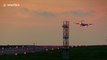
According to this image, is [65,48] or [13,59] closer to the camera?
[65,48]

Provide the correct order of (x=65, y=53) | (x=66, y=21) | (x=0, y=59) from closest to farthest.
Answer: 1. (x=66, y=21)
2. (x=65, y=53)
3. (x=0, y=59)

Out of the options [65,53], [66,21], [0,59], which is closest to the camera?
[66,21]

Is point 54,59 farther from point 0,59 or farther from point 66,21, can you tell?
point 66,21

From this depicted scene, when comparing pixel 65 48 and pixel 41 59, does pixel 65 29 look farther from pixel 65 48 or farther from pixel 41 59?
pixel 41 59

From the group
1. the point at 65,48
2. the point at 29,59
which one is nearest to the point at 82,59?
the point at 29,59

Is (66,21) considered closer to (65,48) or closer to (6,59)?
(65,48)

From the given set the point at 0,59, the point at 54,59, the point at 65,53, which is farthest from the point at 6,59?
the point at 65,53

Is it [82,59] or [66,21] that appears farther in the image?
[82,59]

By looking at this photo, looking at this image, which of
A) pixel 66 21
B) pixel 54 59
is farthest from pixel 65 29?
pixel 54 59
